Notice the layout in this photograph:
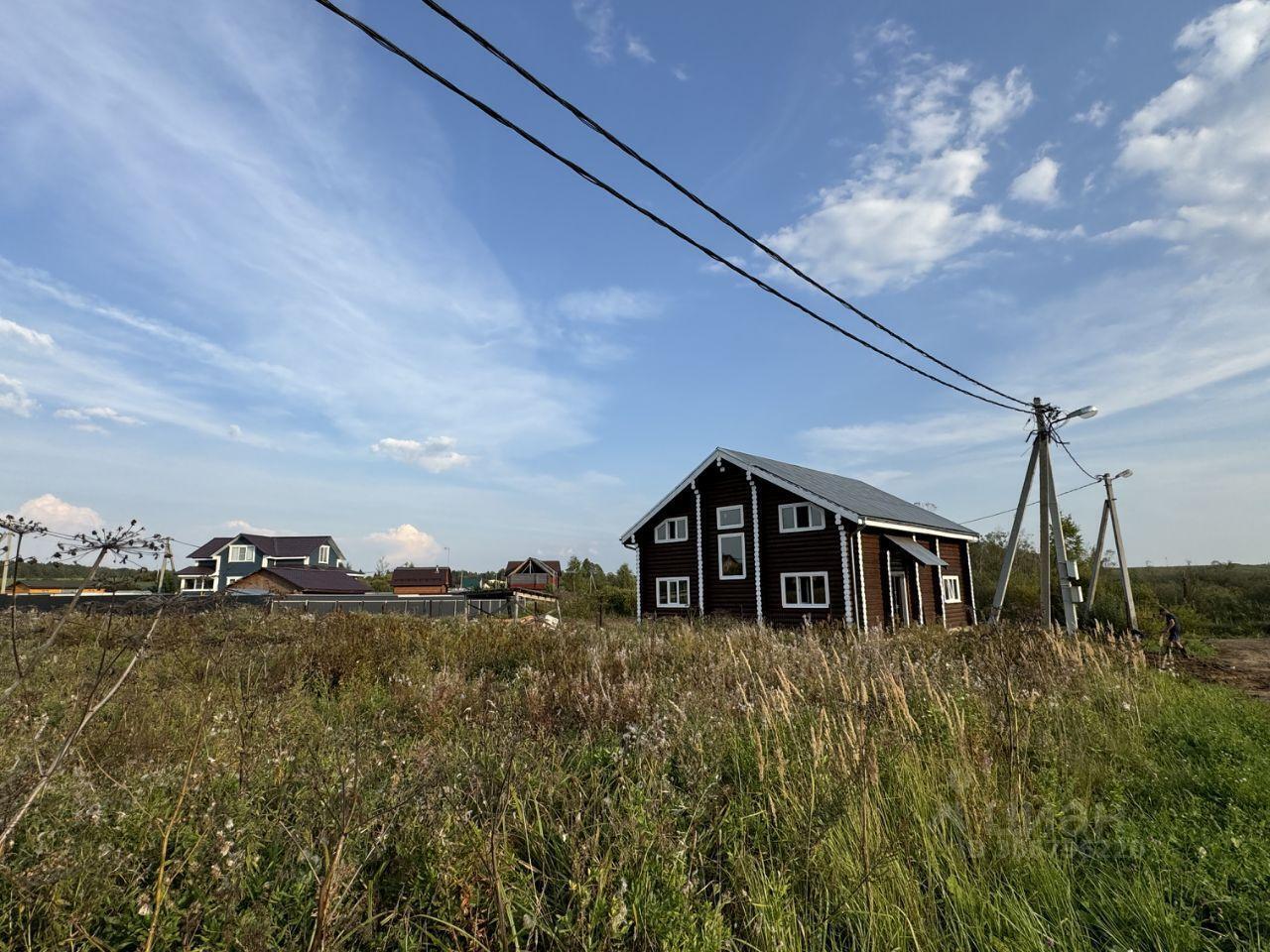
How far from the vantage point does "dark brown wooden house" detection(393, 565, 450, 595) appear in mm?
58938

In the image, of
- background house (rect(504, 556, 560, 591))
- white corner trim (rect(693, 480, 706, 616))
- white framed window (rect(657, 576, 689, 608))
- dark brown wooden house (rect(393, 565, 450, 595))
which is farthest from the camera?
background house (rect(504, 556, 560, 591))

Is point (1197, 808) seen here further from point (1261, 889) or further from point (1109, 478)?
point (1109, 478)

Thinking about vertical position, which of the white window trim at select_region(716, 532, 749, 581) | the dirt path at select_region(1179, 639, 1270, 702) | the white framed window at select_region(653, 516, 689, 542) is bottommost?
the dirt path at select_region(1179, 639, 1270, 702)

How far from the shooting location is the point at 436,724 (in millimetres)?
5441

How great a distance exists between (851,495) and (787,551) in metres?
4.58

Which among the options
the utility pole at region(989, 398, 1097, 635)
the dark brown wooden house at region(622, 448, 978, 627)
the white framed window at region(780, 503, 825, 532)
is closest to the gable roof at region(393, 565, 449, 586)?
the dark brown wooden house at region(622, 448, 978, 627)

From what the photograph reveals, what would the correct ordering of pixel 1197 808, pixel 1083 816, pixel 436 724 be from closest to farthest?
1. pixel 1083 816
2. pixel 1197 808
3. pixel 436 724

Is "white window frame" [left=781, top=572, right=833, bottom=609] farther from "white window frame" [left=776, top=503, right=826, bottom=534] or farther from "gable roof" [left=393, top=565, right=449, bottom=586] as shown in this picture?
"gable roof" [left=393, top=565, right=449, bottom=586]

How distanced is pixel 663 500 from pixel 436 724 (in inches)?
814

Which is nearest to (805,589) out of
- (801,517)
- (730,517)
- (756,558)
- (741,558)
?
(756,558)

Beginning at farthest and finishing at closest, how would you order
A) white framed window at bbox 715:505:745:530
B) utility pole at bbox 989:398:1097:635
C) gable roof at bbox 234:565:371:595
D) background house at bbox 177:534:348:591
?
1. background house at bbox 177:534:348:591
2. gable roof at bbox 234:565:371:595
3. white framed window at bbox 715:505:745:530
4. utility pole at bbox 989:398:1097:635

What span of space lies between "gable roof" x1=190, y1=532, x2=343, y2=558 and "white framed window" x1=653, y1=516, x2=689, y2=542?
4609cm

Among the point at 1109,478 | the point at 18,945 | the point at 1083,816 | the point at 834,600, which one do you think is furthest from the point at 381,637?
the point at 1109,478

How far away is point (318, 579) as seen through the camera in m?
51.7
